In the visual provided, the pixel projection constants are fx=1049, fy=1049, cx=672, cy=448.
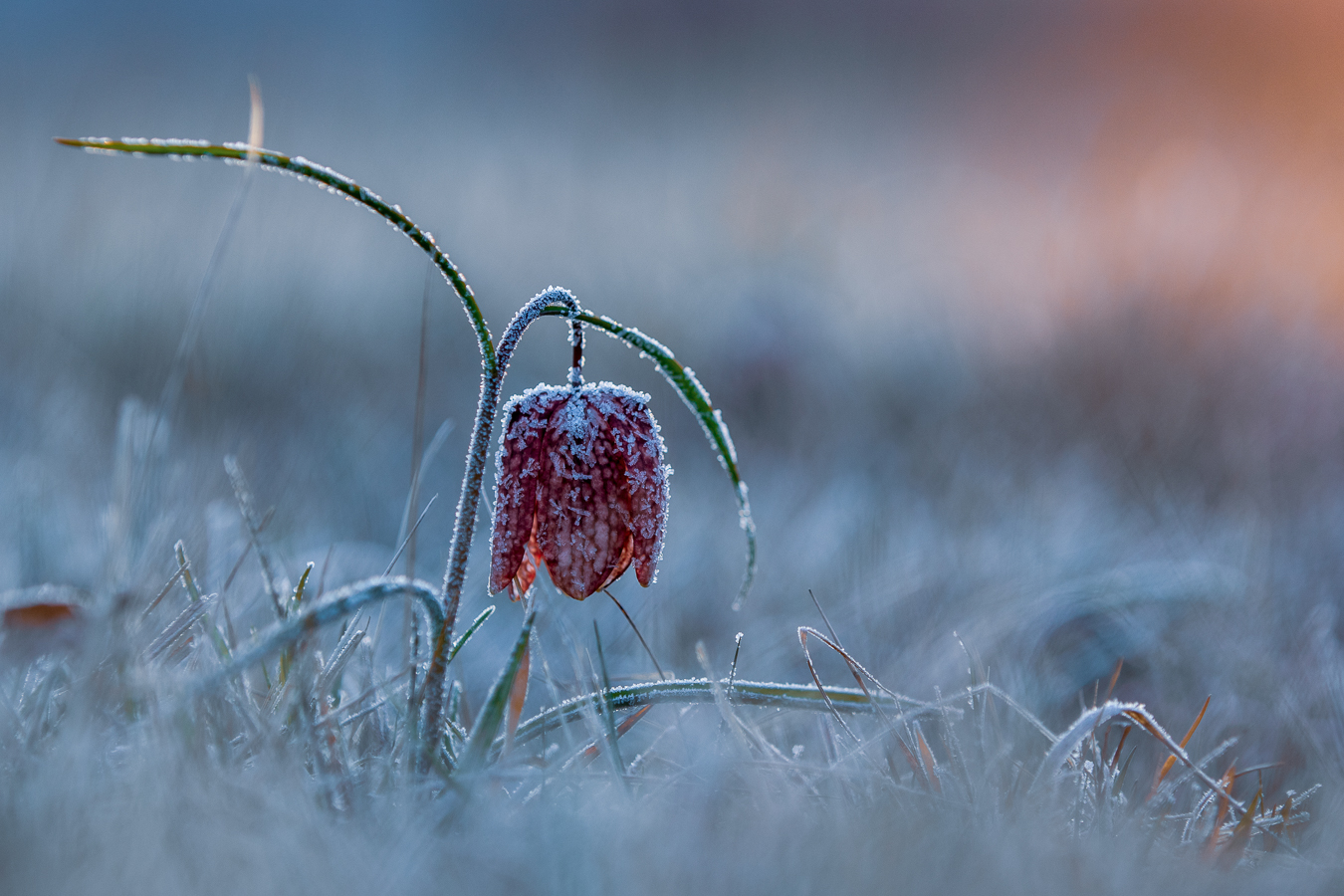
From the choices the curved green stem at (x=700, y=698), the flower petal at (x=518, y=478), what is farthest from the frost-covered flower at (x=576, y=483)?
the curved green stem at (x=700, y=698)

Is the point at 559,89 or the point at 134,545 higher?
the point at 559,89

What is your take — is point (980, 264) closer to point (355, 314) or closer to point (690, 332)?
point (690, 332)

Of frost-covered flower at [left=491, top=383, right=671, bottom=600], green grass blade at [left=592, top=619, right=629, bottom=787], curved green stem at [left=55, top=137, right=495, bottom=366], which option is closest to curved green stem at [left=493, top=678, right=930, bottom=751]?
green grass blade at [left=592, top=619, right=629, bottom=787]

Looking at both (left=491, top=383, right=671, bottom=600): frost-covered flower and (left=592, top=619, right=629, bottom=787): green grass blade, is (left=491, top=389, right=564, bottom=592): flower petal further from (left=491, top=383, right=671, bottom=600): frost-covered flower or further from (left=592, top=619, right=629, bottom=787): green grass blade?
(left=592, top=619, right=629, bottom=787): green grass blade

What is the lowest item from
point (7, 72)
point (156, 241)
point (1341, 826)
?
point (1341, 826)

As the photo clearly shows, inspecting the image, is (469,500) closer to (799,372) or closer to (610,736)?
(610,736)

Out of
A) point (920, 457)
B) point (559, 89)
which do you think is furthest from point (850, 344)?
point (559, 89)

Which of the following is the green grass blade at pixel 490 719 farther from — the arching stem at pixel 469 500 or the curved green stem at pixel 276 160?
the curved green stem at pixel 276 160

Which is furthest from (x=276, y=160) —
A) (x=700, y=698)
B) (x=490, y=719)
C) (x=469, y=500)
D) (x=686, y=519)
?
(x=686, y=519)
